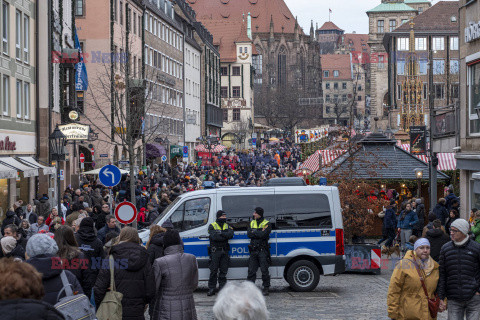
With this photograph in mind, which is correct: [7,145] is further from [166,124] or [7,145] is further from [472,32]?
[166,124]

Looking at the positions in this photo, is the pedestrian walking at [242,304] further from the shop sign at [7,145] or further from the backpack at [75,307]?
the shop sign at [7,145]

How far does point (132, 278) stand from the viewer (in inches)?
328

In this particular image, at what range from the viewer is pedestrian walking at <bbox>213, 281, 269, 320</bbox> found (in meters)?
4.45

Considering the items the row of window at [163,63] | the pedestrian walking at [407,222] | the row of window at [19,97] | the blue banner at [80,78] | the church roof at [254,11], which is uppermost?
the church roof at [254,11]

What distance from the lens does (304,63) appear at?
158 metres

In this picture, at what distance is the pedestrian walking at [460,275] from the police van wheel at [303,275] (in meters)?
6.83

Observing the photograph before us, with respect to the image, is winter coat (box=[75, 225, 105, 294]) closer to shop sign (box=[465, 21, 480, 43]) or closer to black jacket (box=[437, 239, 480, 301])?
black jacket (box=[437, 239, 480, 301])

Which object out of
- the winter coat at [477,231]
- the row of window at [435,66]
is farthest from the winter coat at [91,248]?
the row of window at [435,66]

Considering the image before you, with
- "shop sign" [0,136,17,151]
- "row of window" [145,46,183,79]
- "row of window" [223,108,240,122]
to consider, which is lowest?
"shop sign" [0,136,17,151]

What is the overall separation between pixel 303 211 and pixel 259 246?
1087 mm

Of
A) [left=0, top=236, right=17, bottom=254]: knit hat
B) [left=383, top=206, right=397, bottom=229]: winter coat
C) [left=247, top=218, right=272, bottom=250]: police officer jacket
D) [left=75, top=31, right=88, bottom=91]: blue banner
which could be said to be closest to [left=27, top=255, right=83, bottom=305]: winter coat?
[left=0, top=236, right=17, bottom=254]: knit hat

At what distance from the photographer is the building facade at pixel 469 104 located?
22.0 meters

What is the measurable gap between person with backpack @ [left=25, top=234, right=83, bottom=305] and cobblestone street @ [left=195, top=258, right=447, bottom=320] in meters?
6.41

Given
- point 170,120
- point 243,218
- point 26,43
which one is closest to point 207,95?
point 170,120
